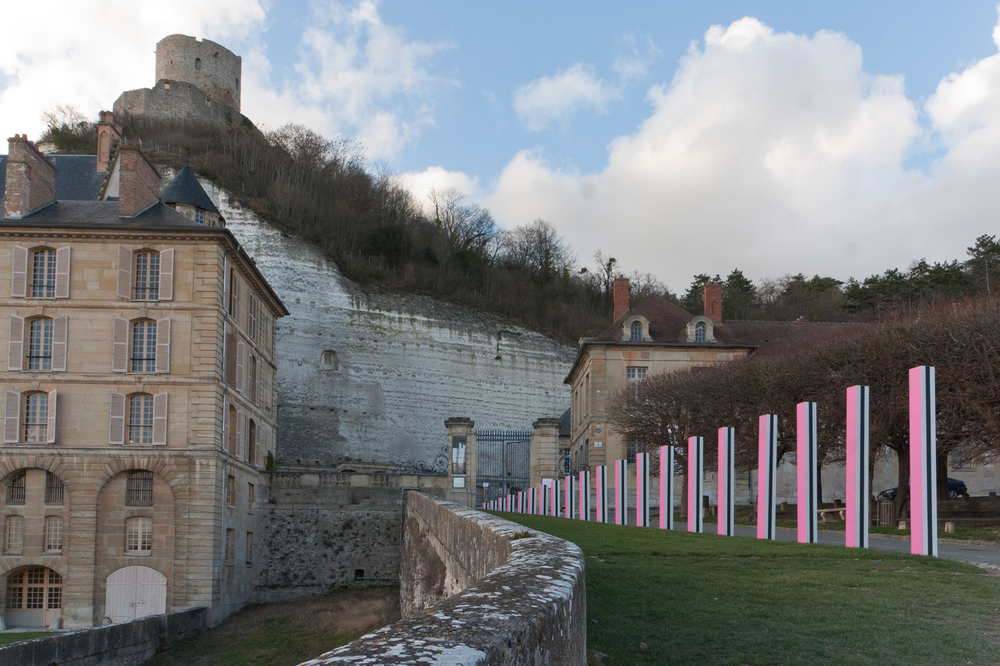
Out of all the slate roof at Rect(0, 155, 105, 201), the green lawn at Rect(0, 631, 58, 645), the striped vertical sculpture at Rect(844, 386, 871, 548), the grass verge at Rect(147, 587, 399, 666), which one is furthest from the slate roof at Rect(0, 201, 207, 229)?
the striped vertical sculpture at Rect(844, 386, 871, 548)

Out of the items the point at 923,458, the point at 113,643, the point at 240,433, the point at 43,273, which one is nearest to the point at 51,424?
the point at 43,273

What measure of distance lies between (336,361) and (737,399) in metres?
27.0

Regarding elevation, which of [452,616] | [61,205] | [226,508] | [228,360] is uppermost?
[61,205]

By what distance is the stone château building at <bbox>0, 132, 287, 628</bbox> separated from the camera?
80.0 feet

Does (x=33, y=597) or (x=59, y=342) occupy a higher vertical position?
(x=59, y=342)

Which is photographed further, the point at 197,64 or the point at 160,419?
the point at 197,64

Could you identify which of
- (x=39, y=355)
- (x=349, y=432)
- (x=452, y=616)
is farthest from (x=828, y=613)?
(x=349, y=432)

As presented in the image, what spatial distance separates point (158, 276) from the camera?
85.4 ft

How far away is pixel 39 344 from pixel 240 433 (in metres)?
5.91

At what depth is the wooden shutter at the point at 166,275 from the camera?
84.3 ft

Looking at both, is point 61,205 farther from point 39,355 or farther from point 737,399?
point 737,399

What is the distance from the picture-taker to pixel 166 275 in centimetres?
2578

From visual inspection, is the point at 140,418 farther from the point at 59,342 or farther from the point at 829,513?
the point at 829,513

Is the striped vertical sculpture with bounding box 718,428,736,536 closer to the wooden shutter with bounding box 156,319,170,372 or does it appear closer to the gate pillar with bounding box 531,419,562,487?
the gate pillar with bounding box 531,419,562,487
